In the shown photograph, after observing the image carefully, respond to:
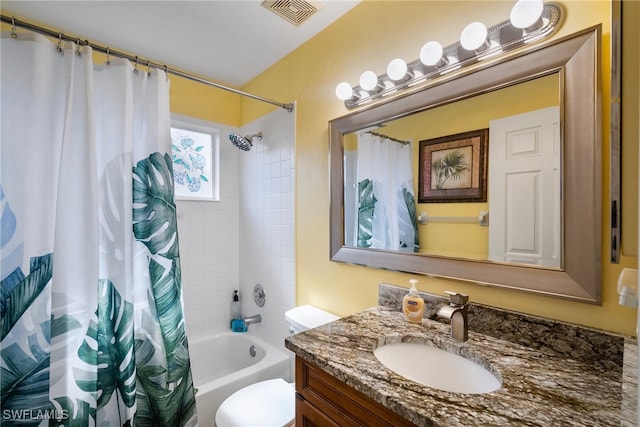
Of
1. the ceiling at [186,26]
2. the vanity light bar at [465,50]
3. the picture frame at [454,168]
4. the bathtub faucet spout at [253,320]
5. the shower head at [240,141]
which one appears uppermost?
the ceiling at [186,26]

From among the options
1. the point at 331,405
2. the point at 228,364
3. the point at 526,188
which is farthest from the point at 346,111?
the point at 228,364

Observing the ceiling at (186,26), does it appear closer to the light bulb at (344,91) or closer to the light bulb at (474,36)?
the light bulb at (344,91)

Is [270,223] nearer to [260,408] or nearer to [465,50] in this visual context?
[260,408]

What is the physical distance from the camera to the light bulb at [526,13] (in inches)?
34.5

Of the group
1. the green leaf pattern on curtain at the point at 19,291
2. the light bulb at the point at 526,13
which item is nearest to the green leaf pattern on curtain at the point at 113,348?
the green leaf pattern on curtain at the point at 19,291

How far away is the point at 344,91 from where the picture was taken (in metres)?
1.46

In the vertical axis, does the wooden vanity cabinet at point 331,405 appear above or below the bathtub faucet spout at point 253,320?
above

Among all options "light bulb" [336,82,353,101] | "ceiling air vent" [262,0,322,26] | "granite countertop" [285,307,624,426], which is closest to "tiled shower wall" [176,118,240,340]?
"ceiling air vent" [262,0,322,26]

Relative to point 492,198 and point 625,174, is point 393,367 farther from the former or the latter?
point 625,174

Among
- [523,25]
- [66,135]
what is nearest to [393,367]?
[523,25]

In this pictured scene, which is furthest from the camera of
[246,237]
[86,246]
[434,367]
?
[246,237]

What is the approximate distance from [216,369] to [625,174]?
8.51 feet

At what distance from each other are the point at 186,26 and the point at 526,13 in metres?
1.73

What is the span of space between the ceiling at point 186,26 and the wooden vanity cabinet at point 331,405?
1.72 metres
